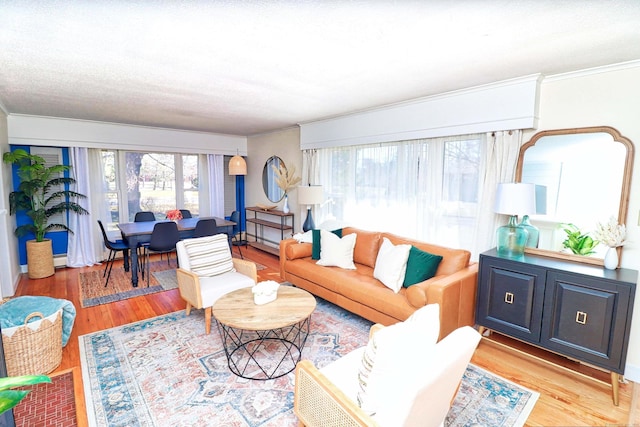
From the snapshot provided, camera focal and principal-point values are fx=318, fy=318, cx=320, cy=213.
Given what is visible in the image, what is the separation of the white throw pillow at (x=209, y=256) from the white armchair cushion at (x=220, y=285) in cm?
8

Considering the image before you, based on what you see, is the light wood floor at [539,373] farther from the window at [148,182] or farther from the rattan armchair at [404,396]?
the window at [148,182]

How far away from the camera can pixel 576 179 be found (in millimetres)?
2627

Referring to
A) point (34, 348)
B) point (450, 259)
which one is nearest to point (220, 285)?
point (34, 348)

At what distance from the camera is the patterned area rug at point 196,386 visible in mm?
1992

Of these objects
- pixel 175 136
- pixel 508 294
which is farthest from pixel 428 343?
pixel 175 136

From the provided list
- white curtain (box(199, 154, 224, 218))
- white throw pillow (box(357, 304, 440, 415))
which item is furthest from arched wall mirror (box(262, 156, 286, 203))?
white throw pillow (box(357, 304, 440, 415))

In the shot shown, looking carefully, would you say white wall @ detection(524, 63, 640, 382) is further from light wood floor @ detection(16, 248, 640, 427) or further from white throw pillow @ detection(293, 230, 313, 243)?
white throw pillow @ detection(293, 230, 313, 243)

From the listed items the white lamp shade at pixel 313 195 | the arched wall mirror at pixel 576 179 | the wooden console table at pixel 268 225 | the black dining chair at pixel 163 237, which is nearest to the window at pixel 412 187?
the white lamp shade at pixel 313 195

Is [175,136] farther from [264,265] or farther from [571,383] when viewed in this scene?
[571,383]

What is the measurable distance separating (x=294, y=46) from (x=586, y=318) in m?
2.77

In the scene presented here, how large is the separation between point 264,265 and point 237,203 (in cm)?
245

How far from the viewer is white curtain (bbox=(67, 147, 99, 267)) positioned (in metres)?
5.12

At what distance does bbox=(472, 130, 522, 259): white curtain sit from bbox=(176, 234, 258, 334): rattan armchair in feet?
7.66

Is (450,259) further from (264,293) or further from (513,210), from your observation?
(264,293)
